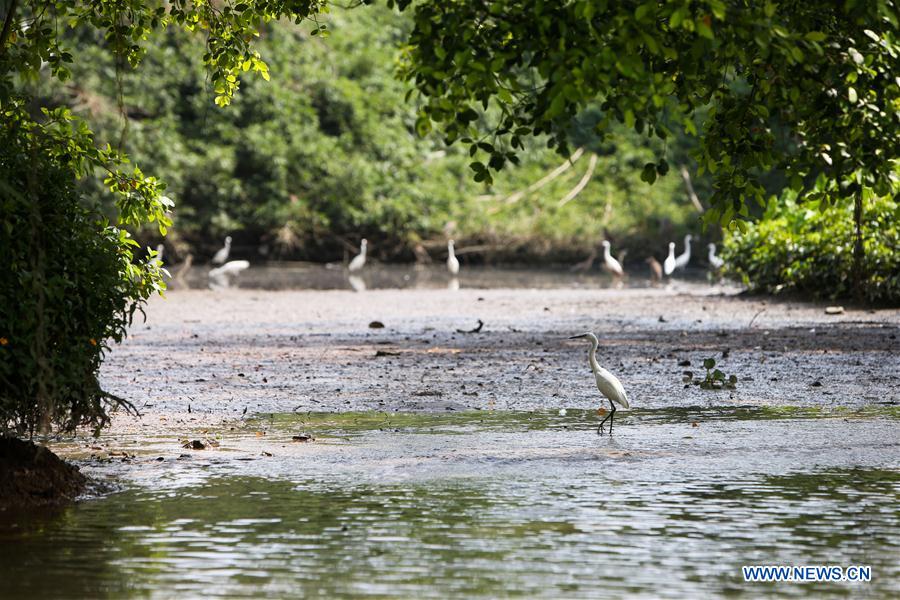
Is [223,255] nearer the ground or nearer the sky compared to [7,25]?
nearer the ground

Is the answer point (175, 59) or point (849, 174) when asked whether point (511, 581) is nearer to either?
point (849, 174)

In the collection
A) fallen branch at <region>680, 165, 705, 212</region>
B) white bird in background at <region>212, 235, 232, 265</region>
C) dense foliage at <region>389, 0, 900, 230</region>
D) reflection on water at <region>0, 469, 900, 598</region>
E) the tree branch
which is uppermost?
fallen branch at <region>680, 165, 705, 212</region>

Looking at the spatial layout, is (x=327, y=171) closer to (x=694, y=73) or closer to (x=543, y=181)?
(x=543, y=181)

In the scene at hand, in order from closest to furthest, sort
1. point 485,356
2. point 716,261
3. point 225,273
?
point 485,356, point 716,261, point 225,273

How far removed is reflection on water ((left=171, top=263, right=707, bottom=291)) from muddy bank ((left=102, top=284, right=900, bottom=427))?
21.6 feet

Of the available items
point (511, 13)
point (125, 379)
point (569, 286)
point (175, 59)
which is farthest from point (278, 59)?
point (511, 13)

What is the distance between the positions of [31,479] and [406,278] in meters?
26.1

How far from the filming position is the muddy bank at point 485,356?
1127 centimetres

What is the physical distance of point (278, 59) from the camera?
40.3m

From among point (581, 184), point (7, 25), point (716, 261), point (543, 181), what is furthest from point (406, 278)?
point (7, 25)

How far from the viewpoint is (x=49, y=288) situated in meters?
7.04

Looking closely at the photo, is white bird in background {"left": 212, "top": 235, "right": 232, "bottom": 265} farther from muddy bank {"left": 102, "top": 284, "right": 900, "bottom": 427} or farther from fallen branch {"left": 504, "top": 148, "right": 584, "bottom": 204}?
muddy bank {"left": 102, "top": 284, "right": 900, "bottom": 427}

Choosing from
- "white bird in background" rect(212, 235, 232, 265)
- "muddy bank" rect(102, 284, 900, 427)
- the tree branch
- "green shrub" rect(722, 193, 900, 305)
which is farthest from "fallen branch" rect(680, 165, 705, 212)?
the tree branch

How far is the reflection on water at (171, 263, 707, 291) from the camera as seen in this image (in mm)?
29656
